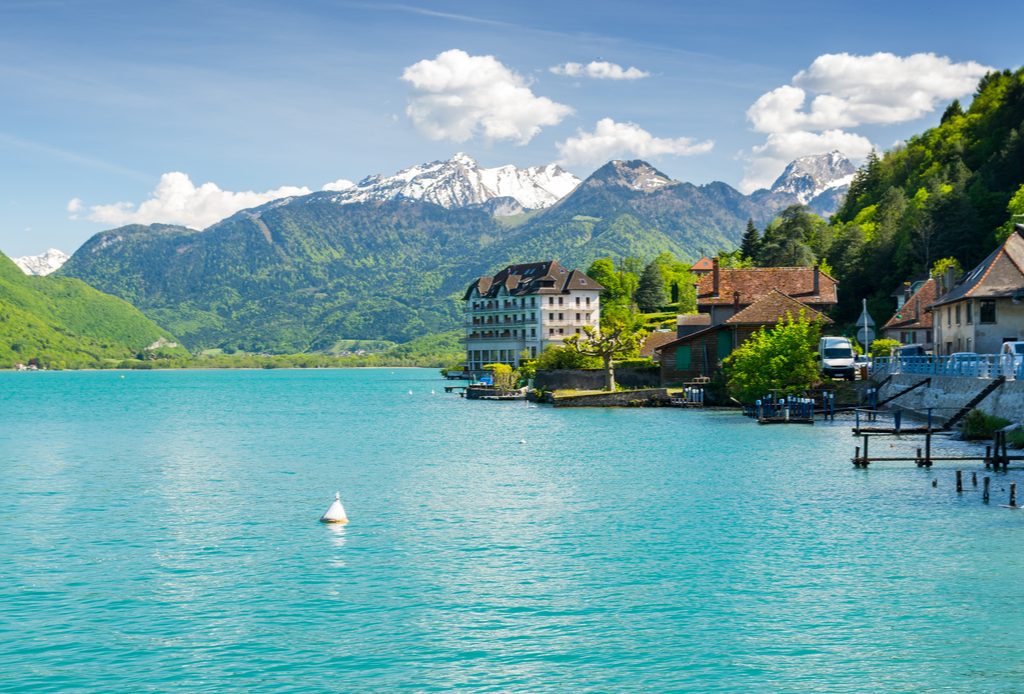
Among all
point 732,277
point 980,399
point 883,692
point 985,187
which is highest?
point 985,187

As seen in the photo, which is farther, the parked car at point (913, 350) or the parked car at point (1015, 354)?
the parked car at point (913, 350)

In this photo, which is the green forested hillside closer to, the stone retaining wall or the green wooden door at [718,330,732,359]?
the green wooden door at [718,330,732,359]

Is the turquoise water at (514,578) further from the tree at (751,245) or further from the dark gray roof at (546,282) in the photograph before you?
the dark gray roof at (546,282)

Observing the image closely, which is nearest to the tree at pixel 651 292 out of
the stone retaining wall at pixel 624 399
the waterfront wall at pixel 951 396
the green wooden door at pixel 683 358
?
the green wooden door at pixel 683 358

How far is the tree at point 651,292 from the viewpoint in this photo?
188m

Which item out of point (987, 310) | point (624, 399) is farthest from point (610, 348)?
point (987, 310)

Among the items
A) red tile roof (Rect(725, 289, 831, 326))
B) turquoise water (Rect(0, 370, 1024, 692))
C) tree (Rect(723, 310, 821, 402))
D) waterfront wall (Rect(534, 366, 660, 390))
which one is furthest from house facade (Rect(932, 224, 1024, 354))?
waterfront wall (Rect(534, 366, 660, 390))

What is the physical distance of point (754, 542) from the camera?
31.3 meters

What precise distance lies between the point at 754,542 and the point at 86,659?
19.2 m

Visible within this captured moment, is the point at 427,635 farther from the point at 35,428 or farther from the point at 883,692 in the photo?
the point at 35,428

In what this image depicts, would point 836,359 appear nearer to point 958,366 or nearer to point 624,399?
point 958,366

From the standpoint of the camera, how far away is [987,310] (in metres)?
71.8

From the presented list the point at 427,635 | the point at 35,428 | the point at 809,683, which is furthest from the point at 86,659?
the point at 35,428

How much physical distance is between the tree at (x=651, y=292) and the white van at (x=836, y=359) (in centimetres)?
9983
